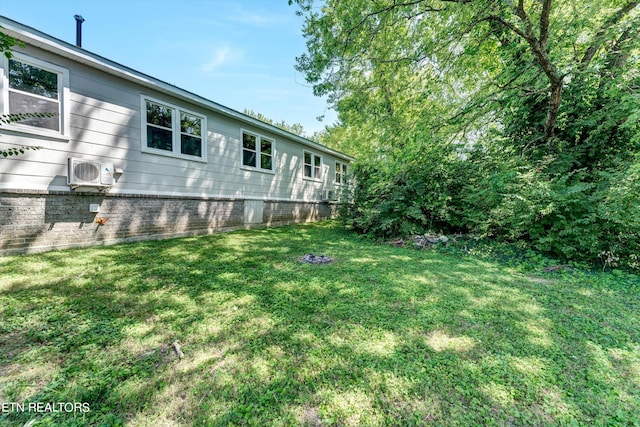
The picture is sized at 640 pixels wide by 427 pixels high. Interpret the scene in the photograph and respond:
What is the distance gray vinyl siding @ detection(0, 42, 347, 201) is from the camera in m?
4.30

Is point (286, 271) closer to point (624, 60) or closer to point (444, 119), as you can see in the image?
point (444, 119)

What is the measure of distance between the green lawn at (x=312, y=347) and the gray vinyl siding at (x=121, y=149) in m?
1.76

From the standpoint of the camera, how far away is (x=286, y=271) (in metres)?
3.88

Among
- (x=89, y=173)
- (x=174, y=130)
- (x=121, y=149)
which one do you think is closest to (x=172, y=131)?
(x=174, y=130)

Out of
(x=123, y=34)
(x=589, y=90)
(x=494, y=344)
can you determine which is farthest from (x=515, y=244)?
(x=123, y=34)

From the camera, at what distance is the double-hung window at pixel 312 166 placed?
11503 millimetres

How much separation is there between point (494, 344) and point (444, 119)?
5036mm

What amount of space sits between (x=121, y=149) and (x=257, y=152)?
4089 mm

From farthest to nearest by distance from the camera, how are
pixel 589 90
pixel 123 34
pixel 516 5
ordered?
pixel 123 34 → pixel 589 90 → pixel 516 5

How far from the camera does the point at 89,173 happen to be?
4703 mm

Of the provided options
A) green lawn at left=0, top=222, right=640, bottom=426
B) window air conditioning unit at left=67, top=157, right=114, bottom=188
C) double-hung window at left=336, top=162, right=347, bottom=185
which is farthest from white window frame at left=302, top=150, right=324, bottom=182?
green lawn at left=0, top=222, right=640, bottom=426

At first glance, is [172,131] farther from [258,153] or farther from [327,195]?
[327,195]

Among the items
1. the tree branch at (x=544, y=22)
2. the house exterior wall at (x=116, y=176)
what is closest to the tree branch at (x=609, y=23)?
the tree branch at (x=544, y=22)

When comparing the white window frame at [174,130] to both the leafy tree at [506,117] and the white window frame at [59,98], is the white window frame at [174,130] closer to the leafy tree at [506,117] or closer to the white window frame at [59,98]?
the white window frame at [59,98]
